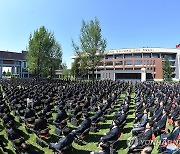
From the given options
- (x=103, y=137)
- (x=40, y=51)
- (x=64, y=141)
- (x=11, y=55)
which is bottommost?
(x=103, y=137)

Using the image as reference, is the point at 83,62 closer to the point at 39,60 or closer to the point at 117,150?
the point at 39,60

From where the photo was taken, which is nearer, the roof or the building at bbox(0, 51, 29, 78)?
the building at bbox(0, 51, 29, 78)

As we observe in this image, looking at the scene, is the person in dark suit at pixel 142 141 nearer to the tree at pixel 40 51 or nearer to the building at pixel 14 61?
the tree at pixel 40 51

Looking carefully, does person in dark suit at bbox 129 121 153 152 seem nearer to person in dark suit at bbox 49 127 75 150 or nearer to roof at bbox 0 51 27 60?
person in dark suit at bbox 49 127 75 150

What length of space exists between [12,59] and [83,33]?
58.4m

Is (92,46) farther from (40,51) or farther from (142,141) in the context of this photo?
(142,141)

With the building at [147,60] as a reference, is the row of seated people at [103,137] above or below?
below

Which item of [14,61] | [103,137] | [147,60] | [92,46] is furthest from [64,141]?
[14,61]

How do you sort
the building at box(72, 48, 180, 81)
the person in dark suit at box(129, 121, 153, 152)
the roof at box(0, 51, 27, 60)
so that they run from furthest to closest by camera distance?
1. the roof at box(0, 51, 27, 60)
2. the building at box(72, 48, 180, 81)
3. the person in dark suit at box(129, 121, 153, 152)

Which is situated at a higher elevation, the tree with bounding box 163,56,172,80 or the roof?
the roof

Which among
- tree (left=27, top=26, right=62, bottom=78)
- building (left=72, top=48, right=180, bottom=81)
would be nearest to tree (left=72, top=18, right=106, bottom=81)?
tree (left=27, top=26, right=62, bottom=78)

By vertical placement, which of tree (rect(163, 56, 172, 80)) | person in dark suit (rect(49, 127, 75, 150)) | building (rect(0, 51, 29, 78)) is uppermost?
building (rect(0, 51, 29, 78))

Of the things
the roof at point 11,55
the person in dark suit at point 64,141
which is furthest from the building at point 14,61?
the person in dark suit at point 64,141

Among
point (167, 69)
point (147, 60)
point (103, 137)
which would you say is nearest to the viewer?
point (103, 137)
